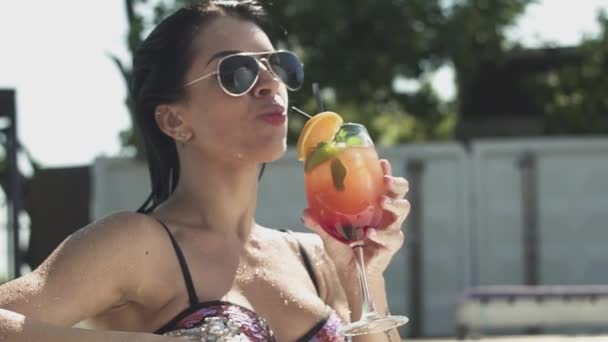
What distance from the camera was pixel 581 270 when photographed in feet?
39.3

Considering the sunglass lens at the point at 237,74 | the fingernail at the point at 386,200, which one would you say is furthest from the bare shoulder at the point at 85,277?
the fingernail at the point at 386,200

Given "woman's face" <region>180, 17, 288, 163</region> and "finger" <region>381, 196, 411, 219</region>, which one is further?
"woman's face" <region>180, 17, 288, 163</region>

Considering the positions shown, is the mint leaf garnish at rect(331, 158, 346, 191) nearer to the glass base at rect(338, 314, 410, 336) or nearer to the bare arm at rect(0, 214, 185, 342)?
the glass base at rect(338, 314, 410, 336)

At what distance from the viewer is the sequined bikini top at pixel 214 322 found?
2.33 m

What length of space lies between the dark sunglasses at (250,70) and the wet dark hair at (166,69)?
0.19 ft

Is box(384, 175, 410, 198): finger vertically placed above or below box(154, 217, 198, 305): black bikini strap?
above

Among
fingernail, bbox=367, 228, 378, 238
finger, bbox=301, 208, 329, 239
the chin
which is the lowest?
fingernail, bbox=367, 228, 378, 238

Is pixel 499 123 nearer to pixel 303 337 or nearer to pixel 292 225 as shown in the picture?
pixel 292 225

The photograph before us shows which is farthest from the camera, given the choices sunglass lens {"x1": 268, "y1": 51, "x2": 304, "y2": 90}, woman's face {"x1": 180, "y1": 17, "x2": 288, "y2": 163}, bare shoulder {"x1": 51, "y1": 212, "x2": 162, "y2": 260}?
sunglass lens {"x1": 268, "y1": 51, "x2": 304, "y2": 90}

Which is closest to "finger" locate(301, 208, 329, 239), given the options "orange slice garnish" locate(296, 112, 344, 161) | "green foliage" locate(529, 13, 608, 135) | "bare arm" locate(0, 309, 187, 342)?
"orange slice garnish" locate(296, 112, 344, 161)

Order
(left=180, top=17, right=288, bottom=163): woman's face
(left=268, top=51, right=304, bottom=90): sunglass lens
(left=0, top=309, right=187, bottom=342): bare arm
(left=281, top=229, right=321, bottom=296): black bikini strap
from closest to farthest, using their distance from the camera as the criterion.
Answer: (left=0, top=309, right=187, bottom=342): bare arm, (left=180, top=17, right=288, bottom=163): woman's face, (left=268, top=51, right=304, bottom=90): sunglass lens, (left=281, top=229, right=321, bottom=296): black bikini strap

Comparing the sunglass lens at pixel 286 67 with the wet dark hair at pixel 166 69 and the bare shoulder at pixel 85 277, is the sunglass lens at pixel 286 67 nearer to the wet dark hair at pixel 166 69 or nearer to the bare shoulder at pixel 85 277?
the wet dark hair at pixel 166 69

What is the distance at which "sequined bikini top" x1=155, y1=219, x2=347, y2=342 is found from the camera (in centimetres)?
233

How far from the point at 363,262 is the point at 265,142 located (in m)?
0.31
